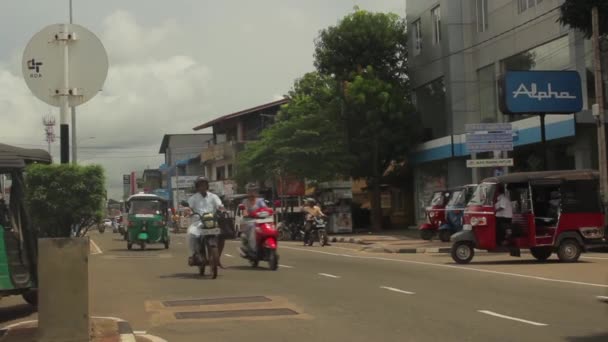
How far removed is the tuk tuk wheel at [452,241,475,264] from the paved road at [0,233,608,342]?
3.17 ft

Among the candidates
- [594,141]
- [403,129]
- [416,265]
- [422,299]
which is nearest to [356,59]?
[403,129]

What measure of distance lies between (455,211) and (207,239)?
1525 cm

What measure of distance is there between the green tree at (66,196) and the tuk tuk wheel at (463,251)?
11.5m

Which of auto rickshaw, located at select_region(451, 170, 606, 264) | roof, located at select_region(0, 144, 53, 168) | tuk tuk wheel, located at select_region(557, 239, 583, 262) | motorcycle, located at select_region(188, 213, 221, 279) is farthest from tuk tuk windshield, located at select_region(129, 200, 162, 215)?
roof, located at select_region(0, 144, 53, 168)

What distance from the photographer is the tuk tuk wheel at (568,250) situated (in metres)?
18.2

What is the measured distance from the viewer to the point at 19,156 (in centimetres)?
946

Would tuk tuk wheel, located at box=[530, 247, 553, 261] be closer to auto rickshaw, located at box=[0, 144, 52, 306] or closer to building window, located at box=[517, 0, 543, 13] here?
auto rickshaw, located at box=[0, 144, 52, 306]

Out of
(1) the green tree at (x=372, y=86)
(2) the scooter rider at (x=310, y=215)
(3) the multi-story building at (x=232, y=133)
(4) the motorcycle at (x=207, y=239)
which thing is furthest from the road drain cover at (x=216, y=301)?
(3) the multi-story building at (x=232, y=133)

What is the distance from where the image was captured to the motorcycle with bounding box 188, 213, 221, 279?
46.1 feet

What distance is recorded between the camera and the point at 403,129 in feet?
127

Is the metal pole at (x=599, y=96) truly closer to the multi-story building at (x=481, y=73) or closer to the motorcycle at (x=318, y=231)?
the multi-story building at (x=481, y=73)

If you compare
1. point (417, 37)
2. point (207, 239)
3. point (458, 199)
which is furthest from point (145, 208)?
point (417, 37)

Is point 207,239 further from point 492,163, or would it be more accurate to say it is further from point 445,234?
point 445,234

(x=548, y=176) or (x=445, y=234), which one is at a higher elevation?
(x=548, y=176)
